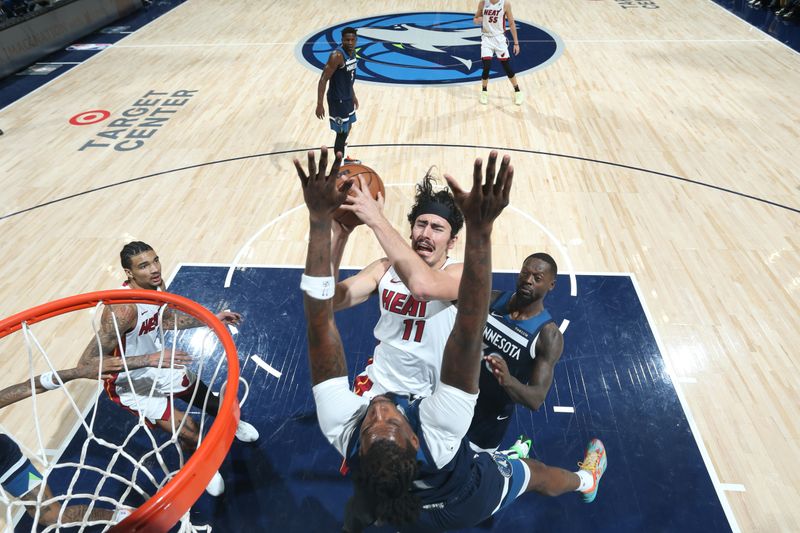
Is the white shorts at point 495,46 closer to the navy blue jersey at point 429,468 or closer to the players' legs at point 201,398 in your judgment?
the players' legs at point 201,398

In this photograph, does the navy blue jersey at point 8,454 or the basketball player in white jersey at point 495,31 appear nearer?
the navy blue jersey at point 8,454

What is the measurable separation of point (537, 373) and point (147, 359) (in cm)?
224

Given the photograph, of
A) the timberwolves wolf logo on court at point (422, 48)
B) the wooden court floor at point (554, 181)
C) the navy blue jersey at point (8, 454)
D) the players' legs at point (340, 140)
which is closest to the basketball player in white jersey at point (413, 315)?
→ the navy blue jersey at point (8, 454)

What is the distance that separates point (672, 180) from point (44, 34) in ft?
42.2

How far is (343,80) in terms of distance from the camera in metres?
6.64

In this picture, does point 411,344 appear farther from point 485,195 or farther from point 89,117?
point 89,117

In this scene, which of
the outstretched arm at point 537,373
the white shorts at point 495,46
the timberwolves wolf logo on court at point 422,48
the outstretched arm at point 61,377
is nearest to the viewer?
the outstretched arm at point 61,377

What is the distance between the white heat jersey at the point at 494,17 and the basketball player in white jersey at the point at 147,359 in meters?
6.92

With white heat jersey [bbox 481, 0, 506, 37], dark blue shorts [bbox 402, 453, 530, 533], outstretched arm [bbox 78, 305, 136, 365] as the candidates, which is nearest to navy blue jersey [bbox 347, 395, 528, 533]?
dark blue shorts [bbox 402, 453, 530, 533]

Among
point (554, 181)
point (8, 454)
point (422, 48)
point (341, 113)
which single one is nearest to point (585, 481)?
point (8, 454)

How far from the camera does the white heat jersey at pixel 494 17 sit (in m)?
8.38

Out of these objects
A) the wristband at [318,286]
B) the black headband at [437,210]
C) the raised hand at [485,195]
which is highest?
the raised hand at [485,195]

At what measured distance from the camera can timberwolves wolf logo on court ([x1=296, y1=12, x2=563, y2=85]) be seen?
10438 millimetres

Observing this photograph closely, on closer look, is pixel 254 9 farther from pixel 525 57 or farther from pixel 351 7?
pixel 525 57
